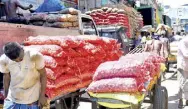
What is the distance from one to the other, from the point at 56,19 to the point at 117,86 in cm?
303

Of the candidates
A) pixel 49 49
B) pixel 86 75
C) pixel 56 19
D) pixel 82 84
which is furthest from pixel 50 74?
pixel 56 19

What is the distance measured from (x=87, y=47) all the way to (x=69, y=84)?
0.82 meters

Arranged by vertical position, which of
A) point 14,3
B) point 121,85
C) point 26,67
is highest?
point 14,3

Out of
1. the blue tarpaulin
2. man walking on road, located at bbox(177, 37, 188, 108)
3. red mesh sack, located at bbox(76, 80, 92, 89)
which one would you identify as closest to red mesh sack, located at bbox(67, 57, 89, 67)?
red mesh sack, located at bbox(76, 80, 92, 89)

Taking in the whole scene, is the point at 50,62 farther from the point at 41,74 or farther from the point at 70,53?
the point at 70,53

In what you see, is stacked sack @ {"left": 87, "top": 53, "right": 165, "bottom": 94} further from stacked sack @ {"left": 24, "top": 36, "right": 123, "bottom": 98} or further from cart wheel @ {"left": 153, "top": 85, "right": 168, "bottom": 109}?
cart wheel @ {"left": 153, "top": 85, "right": 168, "bottom": 109}

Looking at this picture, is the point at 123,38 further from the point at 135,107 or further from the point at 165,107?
the point at 135,107

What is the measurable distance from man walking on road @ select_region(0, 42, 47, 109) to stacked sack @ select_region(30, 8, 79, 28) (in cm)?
278

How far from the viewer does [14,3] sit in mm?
8023

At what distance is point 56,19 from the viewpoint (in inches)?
250

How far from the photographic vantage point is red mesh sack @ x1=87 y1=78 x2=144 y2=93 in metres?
3.61

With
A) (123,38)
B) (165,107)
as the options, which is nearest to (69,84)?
(165,107)

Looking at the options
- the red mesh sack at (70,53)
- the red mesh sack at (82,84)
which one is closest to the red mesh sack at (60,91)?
the red mesh sack at (82,84)

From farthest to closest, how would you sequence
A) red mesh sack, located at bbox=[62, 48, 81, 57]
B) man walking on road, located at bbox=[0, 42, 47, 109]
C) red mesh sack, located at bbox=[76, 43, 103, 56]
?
red mesh sack, located at bbox=[76, 43, 103, 56], red mesh sack, located at bbox=[62, 48, 81, 57], man walking on road, located at bbox=[0, 42, 47, 109]
